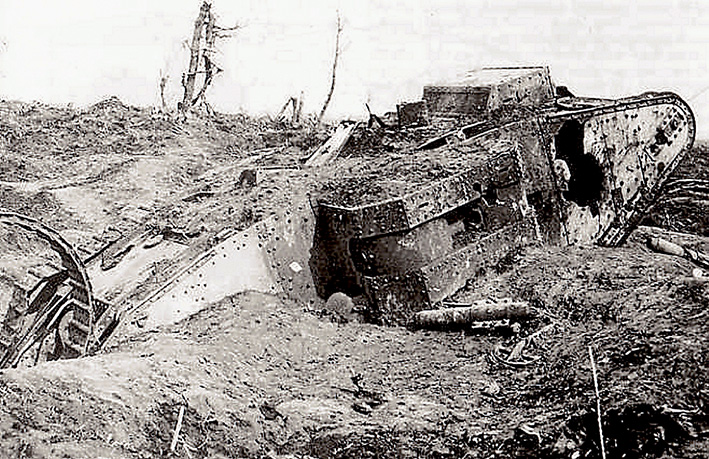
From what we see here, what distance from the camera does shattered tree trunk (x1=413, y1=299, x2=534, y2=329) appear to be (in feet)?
28.1

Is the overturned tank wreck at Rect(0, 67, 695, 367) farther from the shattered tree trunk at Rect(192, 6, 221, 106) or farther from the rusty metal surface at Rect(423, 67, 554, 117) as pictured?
the shattered tree trunk at Rect(192, 6, 221, 106)

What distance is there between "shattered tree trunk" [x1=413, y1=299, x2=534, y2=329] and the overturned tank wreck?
0.26m

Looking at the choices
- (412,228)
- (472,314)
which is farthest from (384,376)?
(412,228)

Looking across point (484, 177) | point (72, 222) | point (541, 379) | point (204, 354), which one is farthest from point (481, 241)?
point (72, 222)

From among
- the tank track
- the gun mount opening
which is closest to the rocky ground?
the tank track

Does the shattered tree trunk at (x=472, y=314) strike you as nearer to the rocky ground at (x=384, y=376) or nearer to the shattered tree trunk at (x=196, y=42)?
the rocky ground at (x=384, y=376)

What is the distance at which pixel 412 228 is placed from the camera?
9047 mm

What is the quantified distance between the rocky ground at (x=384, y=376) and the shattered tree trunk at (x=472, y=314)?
0.14 m

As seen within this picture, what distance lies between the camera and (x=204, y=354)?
757cm

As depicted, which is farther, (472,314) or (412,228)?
(412,228)

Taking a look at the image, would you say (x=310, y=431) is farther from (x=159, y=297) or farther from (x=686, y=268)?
(x=686, y=268)

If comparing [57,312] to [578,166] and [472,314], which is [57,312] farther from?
[578,166]

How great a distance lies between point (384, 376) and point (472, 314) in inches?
51.6

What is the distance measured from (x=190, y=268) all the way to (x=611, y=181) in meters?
5.22
